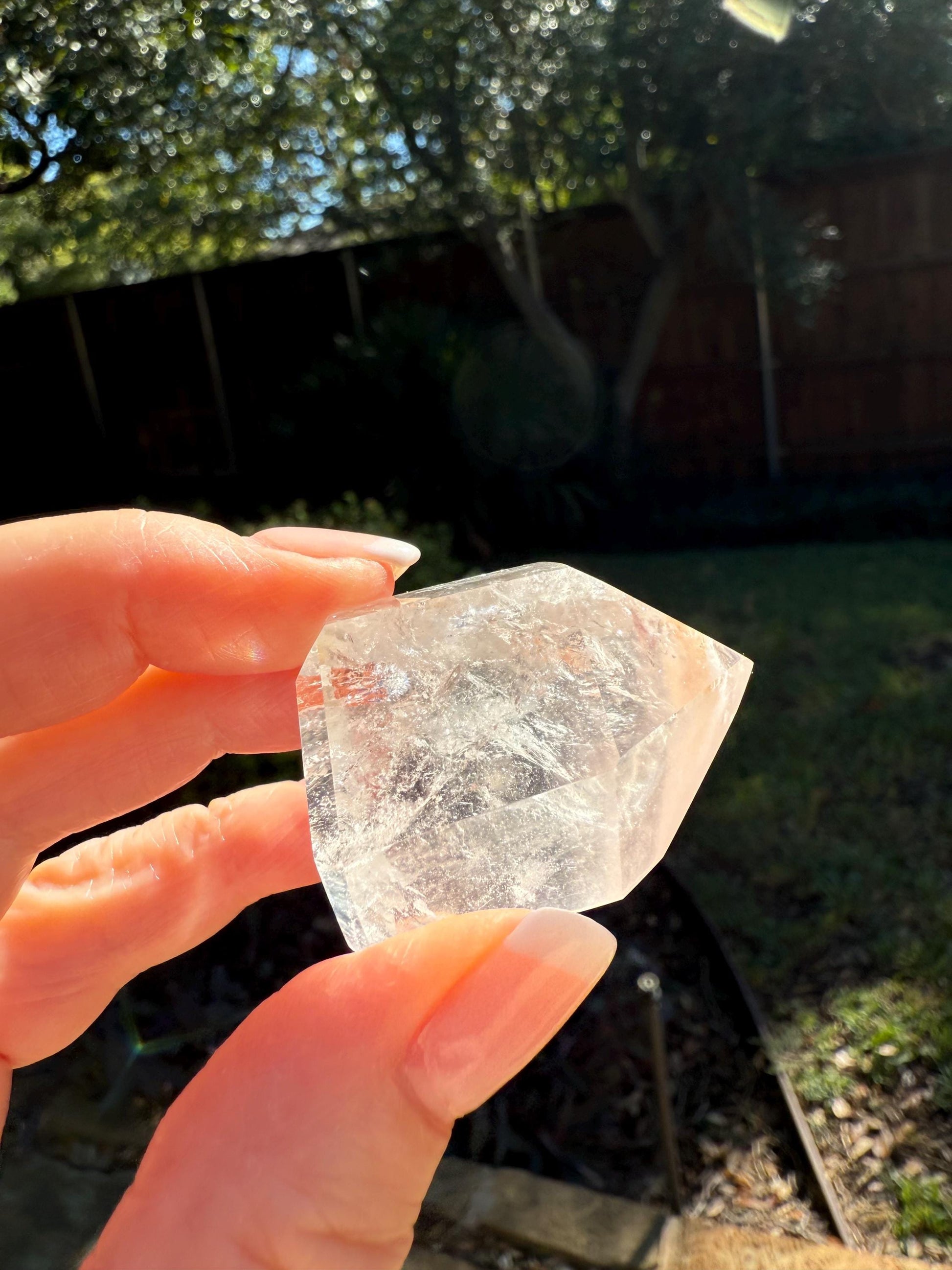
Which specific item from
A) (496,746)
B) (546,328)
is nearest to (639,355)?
(546,328)

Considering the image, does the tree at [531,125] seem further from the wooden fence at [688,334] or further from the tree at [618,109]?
the wooden fence at [688,334]

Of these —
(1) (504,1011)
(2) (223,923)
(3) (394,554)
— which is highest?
(3) (394,554)

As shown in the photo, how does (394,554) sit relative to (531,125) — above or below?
below

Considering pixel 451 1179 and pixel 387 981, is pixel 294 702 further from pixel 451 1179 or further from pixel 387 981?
pixel 451 1179

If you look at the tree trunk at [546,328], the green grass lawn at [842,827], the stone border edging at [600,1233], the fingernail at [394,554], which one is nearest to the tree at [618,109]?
the tree trunk at [546,328]

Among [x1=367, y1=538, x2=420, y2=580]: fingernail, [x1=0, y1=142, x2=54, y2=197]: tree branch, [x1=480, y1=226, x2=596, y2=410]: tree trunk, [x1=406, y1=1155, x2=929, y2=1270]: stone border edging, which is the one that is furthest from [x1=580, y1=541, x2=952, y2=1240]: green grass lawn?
[x1=0, y1=142, x2=54, y2=197]: tree branch

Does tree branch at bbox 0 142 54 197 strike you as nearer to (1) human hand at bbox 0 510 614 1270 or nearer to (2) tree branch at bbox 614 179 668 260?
(1) human hand at bbox 0 510 614 1270

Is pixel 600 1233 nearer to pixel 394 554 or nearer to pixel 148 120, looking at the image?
pixel 394 554

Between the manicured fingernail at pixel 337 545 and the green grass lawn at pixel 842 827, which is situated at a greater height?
the manicured fingernail at pixel 337 545
